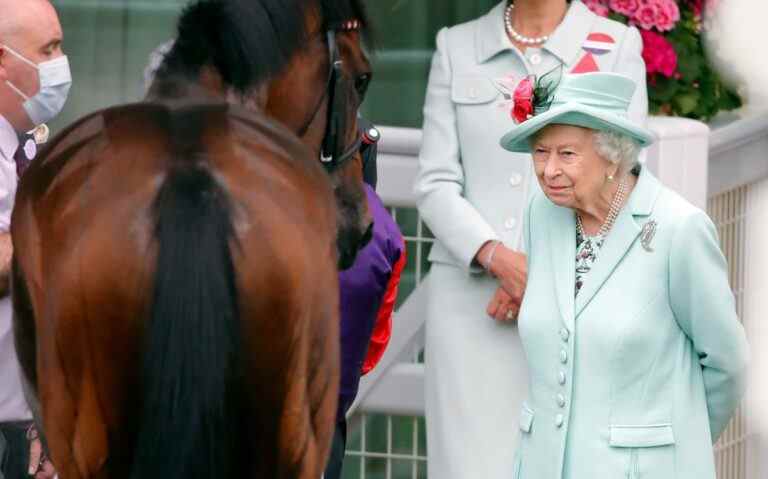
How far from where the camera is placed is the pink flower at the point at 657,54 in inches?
224

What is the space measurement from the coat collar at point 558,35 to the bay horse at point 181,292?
5.81ft

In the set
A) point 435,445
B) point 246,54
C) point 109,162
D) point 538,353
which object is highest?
point 246,54

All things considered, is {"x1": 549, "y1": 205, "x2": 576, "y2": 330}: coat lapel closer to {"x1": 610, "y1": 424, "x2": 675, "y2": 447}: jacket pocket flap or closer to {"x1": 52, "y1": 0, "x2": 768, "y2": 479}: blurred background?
{"x1": 610, "y1": 424, "x2": 675, "y2": 447}: jacket pocket flap

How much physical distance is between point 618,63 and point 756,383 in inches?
57.0

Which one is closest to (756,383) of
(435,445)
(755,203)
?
(755,203)

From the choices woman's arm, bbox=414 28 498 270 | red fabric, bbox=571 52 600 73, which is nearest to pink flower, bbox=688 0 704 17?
woman's arm, bbox=414 28 498 270

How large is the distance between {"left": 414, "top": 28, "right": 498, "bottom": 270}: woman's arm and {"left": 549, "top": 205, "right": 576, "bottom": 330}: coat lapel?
0.78 meters

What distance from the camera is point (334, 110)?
414 centimetres

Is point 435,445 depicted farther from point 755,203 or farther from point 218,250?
point 218,250

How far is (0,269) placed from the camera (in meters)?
4.35

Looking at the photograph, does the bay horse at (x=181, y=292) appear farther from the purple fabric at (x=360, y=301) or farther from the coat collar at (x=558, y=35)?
the coat collar at (x=558, y=35)

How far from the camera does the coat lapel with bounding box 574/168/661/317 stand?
4.18 meters

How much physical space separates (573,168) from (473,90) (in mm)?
1166

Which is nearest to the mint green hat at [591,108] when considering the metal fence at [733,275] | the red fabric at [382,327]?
the red fabric at [382,327]
